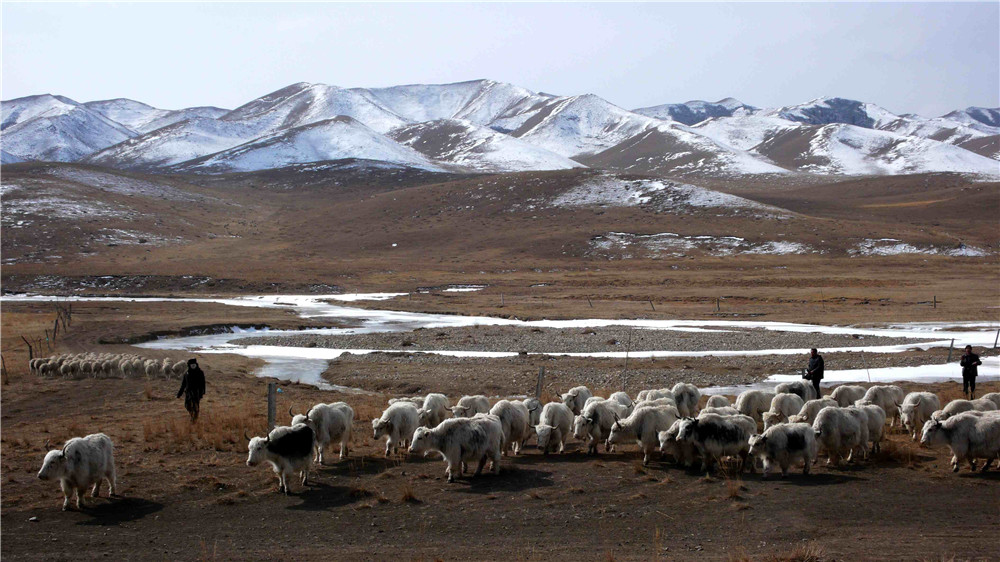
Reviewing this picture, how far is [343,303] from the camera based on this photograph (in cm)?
6356

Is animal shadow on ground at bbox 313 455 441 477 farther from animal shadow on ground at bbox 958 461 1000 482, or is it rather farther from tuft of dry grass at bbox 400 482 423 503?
animal shadow on ground at bbox 958 461 1000 482

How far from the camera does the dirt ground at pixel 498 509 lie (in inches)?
414

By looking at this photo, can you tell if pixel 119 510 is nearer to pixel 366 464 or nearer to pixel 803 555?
pixel 366 464

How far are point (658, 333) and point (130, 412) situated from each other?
26.9 meters

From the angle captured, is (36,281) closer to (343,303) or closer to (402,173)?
(343,303)

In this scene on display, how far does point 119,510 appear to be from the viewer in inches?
490

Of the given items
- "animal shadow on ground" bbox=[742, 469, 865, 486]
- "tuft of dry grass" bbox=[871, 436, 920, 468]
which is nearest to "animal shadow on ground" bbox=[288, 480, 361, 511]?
"animal shadow on ground" bbox=[742, 469, 865, 486]

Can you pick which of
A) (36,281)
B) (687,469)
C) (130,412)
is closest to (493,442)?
(687,469)

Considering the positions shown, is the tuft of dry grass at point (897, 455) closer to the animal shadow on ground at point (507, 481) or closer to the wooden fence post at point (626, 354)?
the animal shadow on ground at point (507, 481)

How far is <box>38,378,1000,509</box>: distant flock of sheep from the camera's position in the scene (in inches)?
526

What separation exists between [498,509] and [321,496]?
3.08 meters

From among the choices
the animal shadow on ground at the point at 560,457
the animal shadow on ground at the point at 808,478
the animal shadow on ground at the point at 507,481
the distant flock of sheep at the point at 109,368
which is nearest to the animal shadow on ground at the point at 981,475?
the animal shadow on ground at the point at 808,478

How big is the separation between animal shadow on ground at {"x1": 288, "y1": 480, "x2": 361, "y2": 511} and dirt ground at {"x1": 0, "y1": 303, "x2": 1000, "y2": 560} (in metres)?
0.03

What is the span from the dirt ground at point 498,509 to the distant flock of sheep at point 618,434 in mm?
385
